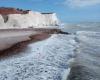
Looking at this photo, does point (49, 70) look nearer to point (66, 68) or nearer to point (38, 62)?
point (66, 68)

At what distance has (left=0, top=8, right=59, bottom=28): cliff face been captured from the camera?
56.1m

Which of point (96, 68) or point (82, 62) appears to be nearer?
point (96, 68)

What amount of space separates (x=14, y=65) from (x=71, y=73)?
8.46 ft

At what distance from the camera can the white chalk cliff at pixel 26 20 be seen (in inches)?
2204

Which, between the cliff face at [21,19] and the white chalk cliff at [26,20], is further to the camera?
the cliff face at [21,19]

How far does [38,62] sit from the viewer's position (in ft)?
36.1

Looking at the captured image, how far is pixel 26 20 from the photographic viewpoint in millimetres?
64062

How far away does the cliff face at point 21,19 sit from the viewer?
56125 millimetres

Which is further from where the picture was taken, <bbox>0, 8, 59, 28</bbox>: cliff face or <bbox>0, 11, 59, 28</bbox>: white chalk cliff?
<bbox>0, 8, 59, 28</bbox>: cliff face

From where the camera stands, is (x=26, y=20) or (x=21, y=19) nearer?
(x=21, y=19)

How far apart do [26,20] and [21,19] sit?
3.27 m

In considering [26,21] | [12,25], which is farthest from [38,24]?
[12,25]

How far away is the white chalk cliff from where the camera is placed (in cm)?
5597

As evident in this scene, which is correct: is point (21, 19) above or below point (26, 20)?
above
